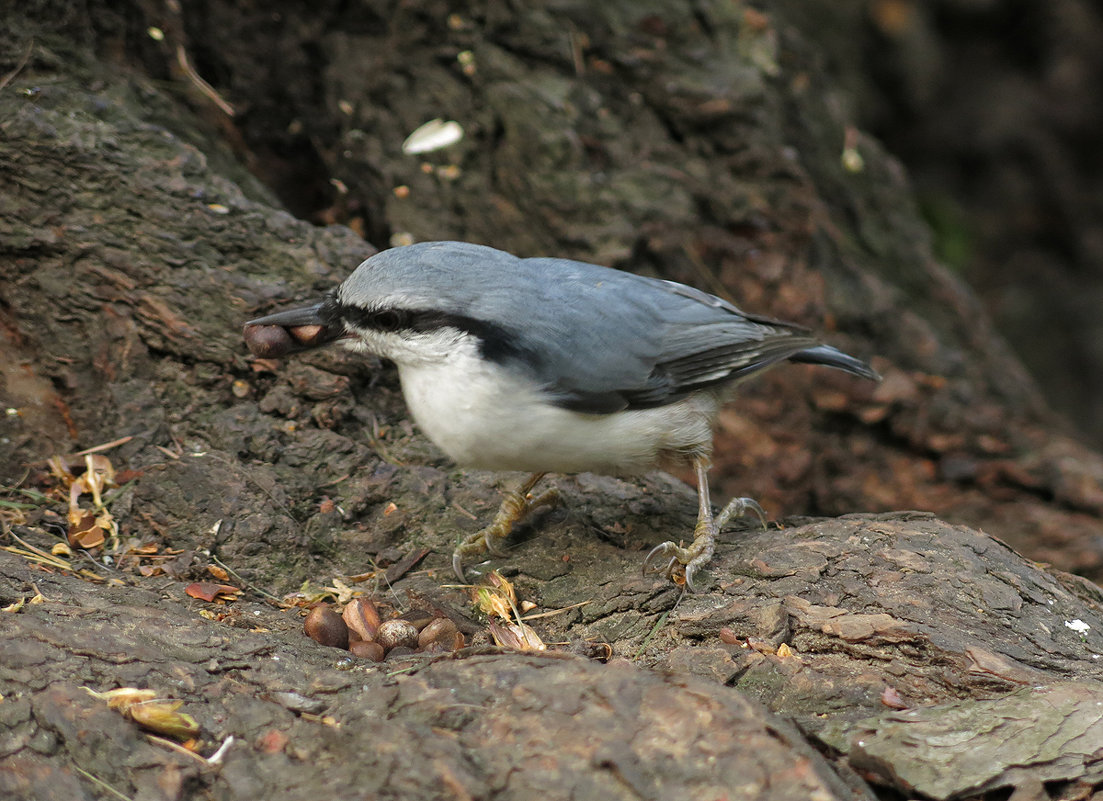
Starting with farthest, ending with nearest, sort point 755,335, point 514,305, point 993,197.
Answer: point 993,197, point 755,335, point 514,305

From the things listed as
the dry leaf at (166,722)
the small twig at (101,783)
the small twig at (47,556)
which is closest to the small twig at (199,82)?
the small twig at (47,556)

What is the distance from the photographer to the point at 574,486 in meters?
3.93

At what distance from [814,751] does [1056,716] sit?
2.14 feet

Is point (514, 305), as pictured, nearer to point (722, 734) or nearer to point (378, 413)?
point (378, 413)

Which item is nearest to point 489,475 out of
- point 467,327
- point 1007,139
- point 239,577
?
point 467,327

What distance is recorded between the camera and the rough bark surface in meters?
2.21

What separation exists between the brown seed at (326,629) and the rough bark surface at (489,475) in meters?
0.17

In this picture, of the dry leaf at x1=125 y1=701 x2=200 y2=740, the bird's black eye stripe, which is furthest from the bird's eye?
the dry leaf at x1=125 y1=701 x2=200 y2=740

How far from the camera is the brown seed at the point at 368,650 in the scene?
283 centimetres

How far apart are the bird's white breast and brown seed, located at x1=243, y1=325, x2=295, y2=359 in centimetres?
40

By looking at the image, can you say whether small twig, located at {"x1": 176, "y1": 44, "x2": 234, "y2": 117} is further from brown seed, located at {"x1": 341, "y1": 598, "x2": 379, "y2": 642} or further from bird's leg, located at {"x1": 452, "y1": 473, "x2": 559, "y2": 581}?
brown seed, located at {"x1": 341, "y1": 598, "x2": 379, "y2": 642}

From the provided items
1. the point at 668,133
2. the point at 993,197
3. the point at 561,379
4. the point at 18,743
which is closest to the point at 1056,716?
the point at 561,379

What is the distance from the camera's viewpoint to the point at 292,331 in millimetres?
3293

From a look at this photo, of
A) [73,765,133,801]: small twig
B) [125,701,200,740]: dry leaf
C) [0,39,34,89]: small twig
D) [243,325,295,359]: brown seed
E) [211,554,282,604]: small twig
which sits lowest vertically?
[211,554,282,604]: small twig
